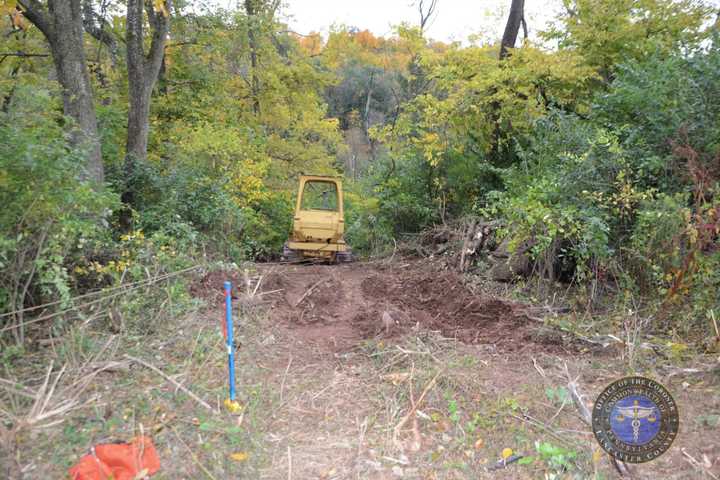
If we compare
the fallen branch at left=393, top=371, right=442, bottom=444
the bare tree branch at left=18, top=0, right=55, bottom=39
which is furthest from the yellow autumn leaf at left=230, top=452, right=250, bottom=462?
the bare tree branch at left=18, top=0, right=55, bottom=39

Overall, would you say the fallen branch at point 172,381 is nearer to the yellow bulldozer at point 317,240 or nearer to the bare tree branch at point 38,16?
the bare tree branch at point 38,16

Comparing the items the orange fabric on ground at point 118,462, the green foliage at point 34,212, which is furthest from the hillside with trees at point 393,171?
the orange fabric on ground at point 118,462

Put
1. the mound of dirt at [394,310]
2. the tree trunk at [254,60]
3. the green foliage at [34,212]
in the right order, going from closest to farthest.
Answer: the green foliage at [34,212] → the mound of dirt at [394,310] → the tree trunk at [254,60]

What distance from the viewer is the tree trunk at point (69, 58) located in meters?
8.92

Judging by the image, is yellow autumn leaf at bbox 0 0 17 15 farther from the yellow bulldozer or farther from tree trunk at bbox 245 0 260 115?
tree trunk at bbox 245 0 260 115

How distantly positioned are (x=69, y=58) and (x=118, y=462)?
26.0ft

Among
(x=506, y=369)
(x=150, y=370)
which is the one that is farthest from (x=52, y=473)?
(x=506, y=369)

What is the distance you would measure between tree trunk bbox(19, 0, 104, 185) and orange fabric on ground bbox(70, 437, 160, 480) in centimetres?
633

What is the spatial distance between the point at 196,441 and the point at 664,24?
12.9 metres

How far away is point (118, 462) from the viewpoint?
3.59 m

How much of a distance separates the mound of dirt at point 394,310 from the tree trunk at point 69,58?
4125 millimetres

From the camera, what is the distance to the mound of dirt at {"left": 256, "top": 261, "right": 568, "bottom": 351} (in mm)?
6637

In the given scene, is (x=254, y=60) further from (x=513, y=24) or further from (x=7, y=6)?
(x=7, y=6)

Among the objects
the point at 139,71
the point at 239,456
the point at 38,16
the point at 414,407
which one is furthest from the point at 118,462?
the point at 139,71
